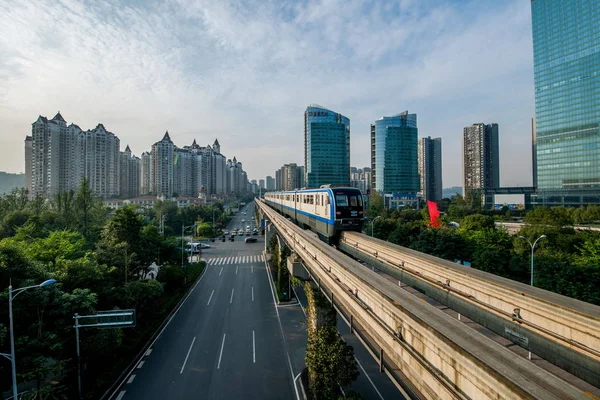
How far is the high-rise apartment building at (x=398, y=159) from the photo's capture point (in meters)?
100

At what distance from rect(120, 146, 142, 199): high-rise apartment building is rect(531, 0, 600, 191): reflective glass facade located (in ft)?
425

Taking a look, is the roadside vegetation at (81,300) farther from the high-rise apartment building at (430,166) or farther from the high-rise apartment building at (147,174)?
the high-rise apartment building at (430,166)

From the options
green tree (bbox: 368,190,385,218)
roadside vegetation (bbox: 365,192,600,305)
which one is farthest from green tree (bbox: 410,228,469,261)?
green tree (bbox: 368,190,385,218)

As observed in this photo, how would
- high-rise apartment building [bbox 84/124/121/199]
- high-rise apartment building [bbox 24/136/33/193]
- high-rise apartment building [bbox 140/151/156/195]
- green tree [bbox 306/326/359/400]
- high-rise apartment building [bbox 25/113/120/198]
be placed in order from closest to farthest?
green tree [bbox 306/326/359/400], high-rise apartment building [bbox 25/113/120/198], high-rise apartment building [bbox 24/136/33/193], high-rise apartment building [bbox 84/124/121/199], high-rise apartment building [bbox 140/151/156/195]

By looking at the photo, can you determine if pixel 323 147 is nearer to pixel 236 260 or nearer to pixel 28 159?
pixel 236 260

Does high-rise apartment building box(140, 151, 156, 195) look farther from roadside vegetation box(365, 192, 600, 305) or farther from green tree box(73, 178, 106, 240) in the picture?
roadside vegetation box(365, 192, 600, 305)

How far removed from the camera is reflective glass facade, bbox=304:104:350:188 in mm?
106625

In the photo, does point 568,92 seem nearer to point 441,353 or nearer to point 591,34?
point 591,34

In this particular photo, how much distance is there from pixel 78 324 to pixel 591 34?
95639 millimetres

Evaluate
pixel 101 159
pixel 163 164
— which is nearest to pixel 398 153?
pixel 163 164

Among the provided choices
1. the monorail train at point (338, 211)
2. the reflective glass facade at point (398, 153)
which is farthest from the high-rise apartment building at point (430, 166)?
the monorail train at point (338, 211)

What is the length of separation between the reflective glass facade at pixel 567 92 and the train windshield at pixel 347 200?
7471 centimetres

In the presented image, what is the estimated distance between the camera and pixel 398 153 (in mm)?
100688

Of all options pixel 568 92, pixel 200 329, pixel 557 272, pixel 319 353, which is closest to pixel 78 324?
pixel 200 329
